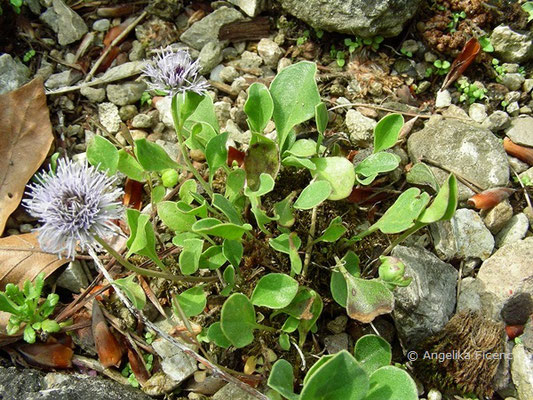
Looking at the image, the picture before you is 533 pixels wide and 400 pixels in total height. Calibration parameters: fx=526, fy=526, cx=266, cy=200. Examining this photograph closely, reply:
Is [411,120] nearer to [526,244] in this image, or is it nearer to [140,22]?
[526,244]

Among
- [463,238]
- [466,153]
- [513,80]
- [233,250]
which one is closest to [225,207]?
[233,250]

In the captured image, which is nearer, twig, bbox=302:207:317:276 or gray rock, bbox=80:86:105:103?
twig, bbox=302:207:317:276

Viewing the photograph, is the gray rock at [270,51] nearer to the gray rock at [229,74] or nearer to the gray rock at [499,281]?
the gray rock at [229,74]

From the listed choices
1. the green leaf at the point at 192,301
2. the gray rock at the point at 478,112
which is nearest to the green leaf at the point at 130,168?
the green leaf at the point at 192,301

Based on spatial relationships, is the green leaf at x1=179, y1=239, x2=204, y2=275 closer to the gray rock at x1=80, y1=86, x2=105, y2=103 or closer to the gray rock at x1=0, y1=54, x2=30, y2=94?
the gray rock at x1=80, y1=86, x2=105, y2=103

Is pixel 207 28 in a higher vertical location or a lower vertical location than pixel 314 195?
higher

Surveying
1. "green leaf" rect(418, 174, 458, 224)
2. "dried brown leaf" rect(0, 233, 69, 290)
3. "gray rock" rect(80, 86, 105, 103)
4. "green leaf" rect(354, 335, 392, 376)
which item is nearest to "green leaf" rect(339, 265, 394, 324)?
"green leaf" rect(354, 335, 392, 376)

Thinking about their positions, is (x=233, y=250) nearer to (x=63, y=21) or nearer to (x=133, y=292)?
(x=133, y=292)
